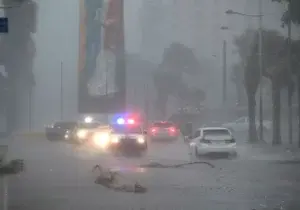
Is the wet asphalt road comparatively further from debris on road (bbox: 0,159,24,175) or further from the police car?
the police car

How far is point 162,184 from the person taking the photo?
16.0 meters

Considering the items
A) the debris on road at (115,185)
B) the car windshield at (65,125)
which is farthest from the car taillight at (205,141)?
the car windshield at (65,125)

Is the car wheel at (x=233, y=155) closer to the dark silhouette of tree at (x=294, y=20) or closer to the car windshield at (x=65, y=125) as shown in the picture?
the dark silhouette of tree at (x=294, y=20)

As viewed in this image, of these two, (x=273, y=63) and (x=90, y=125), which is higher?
(x=273, y=63)

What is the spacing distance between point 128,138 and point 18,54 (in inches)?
466

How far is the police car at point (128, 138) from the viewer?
2914 centimetres

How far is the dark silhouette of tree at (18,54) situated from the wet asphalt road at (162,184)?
876 centimetres

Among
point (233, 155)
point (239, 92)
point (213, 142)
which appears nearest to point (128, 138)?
point (213, 142)

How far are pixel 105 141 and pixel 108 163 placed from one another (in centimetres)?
1096

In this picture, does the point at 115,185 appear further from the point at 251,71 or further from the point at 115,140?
the point at 251,71

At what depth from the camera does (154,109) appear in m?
39.4

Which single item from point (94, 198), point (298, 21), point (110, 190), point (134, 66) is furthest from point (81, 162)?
point (134, 66)

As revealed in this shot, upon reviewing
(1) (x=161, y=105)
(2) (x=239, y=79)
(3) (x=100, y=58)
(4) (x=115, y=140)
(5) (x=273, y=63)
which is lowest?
(4) (x=115, y=140)

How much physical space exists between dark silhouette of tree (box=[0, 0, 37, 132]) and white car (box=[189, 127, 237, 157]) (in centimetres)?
1208
